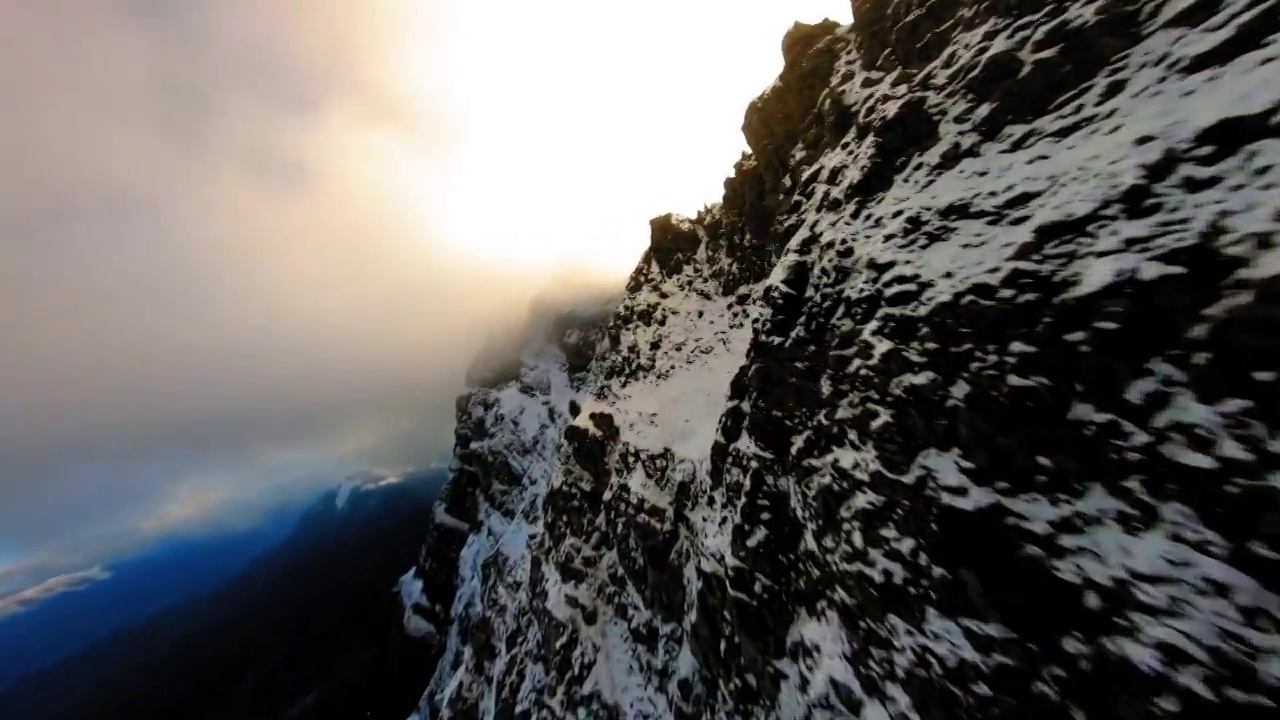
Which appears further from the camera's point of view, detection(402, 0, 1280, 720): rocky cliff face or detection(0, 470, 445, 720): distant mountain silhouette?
detection(0, 470, 445, 720): distant mountain silhouette

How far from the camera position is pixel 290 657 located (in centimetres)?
11169

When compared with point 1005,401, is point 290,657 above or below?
below

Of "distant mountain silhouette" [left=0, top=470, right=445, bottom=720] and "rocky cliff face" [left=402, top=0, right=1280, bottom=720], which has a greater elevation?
"rocky cliff face" [left=402, top=0, right=1280, bottom=720]

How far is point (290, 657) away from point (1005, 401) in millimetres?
143327

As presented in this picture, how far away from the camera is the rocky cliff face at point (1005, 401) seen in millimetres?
8789

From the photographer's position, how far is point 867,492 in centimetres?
1536

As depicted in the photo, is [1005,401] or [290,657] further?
[290,657]

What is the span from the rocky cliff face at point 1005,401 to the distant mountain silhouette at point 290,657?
8395cm

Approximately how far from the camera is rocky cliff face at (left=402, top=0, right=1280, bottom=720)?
879 cm

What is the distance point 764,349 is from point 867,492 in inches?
369

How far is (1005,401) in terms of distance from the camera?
12.1 metres

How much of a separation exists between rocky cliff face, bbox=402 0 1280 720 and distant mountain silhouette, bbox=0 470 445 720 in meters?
83.9

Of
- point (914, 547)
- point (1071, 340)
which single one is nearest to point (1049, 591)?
point (914, 547)

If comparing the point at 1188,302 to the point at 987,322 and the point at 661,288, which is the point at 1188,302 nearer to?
the point at 987,322
